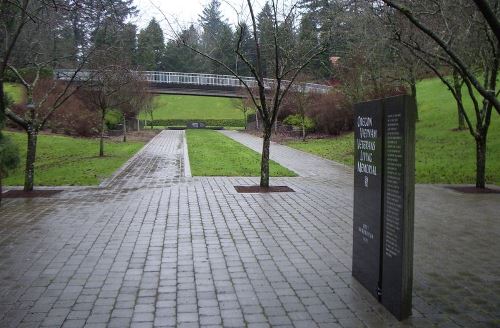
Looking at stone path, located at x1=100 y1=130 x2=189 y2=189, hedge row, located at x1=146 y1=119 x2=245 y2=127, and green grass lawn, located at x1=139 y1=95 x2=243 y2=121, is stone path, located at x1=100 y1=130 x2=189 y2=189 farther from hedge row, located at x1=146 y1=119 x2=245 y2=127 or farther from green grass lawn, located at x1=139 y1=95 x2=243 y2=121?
green grass lawn, located at x1=139 y1=95 x2=243 y2=121

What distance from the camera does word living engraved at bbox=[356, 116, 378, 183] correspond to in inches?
201

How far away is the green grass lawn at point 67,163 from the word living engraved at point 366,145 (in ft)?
33.4

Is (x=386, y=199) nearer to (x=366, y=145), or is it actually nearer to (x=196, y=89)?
(x=366, y=145)

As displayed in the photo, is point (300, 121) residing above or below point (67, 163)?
above

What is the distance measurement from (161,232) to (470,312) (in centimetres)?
487

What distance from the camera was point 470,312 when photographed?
486 cm

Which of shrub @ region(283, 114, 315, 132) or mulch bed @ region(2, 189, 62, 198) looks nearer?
mulch bed @ region(2, 189, 62, 198)

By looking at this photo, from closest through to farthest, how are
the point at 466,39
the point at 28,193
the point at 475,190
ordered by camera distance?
the point at 28,193 → the point at 475,190 → the point at 466,39

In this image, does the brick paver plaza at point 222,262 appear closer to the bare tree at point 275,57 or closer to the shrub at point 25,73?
the bare tree at point 275,57

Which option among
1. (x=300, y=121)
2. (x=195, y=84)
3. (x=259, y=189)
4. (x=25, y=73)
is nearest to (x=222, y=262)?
(x=259, y=189)

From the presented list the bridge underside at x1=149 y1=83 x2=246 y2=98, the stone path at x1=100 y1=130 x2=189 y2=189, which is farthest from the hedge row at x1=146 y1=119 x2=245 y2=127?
the stone path at x1=100 y1=130 x2=189 y2=189

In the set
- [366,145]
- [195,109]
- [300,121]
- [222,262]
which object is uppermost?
[195,109]

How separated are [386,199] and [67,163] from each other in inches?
668

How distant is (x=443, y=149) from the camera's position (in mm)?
22609
